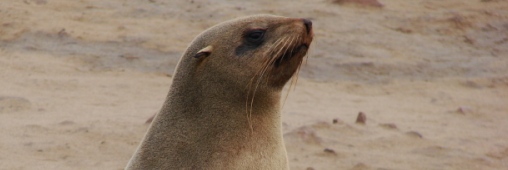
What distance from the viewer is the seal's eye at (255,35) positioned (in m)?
4.40

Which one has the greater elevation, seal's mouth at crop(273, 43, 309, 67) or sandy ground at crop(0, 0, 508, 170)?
seal's mouth at crop(273, 43, 309, 67)

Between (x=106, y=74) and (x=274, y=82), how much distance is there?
5377 millimetres

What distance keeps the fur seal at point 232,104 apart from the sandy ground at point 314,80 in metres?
2.59

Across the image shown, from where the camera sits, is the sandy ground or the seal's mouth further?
the sandy ground

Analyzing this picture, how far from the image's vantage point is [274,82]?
4387 millimetres

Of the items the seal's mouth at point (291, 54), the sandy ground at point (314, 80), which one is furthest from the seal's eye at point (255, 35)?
the sandy ground at point (314, 80)

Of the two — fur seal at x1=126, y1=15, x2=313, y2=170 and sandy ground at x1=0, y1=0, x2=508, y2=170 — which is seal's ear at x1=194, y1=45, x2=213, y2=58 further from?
sandy ground at x1=0, y1=0, x2=508, y2=170

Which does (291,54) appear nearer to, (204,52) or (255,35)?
(255,35)

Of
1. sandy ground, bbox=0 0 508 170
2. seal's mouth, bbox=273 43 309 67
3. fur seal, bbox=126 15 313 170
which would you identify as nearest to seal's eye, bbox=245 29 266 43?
fur seal, bbox=126 15 313 170

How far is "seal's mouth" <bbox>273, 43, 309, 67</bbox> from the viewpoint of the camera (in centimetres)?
A: 436

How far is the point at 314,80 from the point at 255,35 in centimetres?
555

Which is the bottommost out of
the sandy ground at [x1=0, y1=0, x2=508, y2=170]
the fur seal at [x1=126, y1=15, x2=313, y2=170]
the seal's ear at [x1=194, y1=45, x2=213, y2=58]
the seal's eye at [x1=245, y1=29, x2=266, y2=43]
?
the sandy ground at [x1=0, y1=0, x2=508, y2=170]

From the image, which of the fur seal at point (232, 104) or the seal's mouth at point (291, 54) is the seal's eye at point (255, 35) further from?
the seal's mouth at point (291, 54)

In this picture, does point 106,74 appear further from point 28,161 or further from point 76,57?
point 28,161
